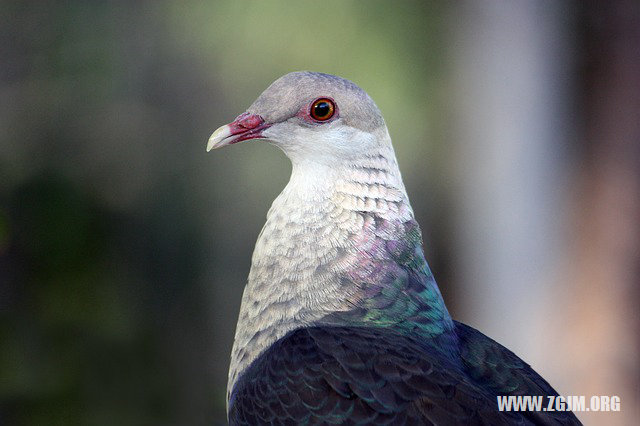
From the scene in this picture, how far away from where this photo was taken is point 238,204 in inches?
291

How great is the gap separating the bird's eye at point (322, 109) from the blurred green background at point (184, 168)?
1956 millimetres

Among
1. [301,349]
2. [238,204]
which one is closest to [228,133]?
[301,349]

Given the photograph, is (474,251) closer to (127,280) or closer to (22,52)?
(127,280)

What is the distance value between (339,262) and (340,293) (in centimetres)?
9

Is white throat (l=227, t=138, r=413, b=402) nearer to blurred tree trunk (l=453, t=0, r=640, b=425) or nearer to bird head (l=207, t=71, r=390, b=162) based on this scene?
bird head (l=207, t=71, r=390, b=162)

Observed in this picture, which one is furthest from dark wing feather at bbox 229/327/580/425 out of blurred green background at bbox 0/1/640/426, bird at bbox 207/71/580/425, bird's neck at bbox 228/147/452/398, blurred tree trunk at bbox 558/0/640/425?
blurred tree trunk at bbox 558/0/640/425

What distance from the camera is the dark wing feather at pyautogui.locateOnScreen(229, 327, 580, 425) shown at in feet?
6.59

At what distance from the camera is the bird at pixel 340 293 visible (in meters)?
2.09

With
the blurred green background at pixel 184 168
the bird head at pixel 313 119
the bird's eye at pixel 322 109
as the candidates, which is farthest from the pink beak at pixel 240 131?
the blurred green background at pixel 184 168

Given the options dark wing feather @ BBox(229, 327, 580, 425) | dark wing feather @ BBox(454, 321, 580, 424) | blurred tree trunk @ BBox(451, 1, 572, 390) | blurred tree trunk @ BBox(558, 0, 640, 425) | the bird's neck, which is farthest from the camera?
blurred tree trunk @ BBox(451, 1, 572, 390)

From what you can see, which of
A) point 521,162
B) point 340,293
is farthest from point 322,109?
point 521,162

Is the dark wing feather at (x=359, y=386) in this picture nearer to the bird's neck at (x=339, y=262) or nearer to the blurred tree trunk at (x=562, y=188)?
the bird's neck at (x=339, y=262)

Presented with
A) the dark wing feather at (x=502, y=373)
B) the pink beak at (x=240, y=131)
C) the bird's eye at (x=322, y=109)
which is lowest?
the dark wing feather at (x=502, y=373)

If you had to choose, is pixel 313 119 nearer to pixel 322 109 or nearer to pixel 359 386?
pixel 322 109
